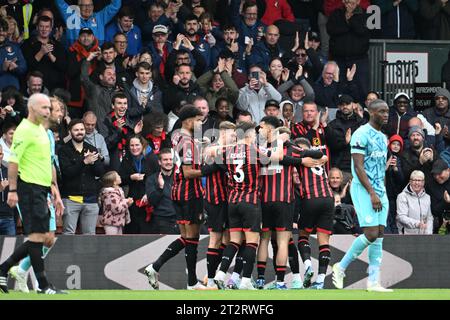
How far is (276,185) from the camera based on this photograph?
16.2m

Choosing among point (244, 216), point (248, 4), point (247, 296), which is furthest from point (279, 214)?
point (248, 4)

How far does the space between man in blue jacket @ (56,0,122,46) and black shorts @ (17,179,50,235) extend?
747cm

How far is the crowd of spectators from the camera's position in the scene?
18594 mm

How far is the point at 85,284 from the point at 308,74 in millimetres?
6398

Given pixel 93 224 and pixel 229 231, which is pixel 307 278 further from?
pixel 93 224

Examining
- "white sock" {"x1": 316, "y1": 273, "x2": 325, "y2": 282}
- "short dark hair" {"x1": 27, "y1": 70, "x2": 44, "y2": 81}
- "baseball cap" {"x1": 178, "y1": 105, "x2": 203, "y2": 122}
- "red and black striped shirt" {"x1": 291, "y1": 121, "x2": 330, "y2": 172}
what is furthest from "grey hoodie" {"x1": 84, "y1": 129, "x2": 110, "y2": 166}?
"white sock" {"x1": 316, "y1": 273, "x2": 325, "y2": 282}

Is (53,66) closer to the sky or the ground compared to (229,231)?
closer to the sky

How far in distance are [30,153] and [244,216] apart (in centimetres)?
308

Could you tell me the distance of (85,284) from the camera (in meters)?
17.5

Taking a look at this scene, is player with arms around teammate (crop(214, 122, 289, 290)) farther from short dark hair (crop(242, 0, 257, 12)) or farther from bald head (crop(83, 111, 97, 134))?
short dark hair (crop(242, 0, 257, 12))

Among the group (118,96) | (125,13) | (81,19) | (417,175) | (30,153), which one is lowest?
(417,175)

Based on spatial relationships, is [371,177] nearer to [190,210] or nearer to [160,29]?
[190,210]

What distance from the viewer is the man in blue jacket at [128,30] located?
2125cm

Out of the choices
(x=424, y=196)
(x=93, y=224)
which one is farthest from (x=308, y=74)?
(x=93, y=224)
